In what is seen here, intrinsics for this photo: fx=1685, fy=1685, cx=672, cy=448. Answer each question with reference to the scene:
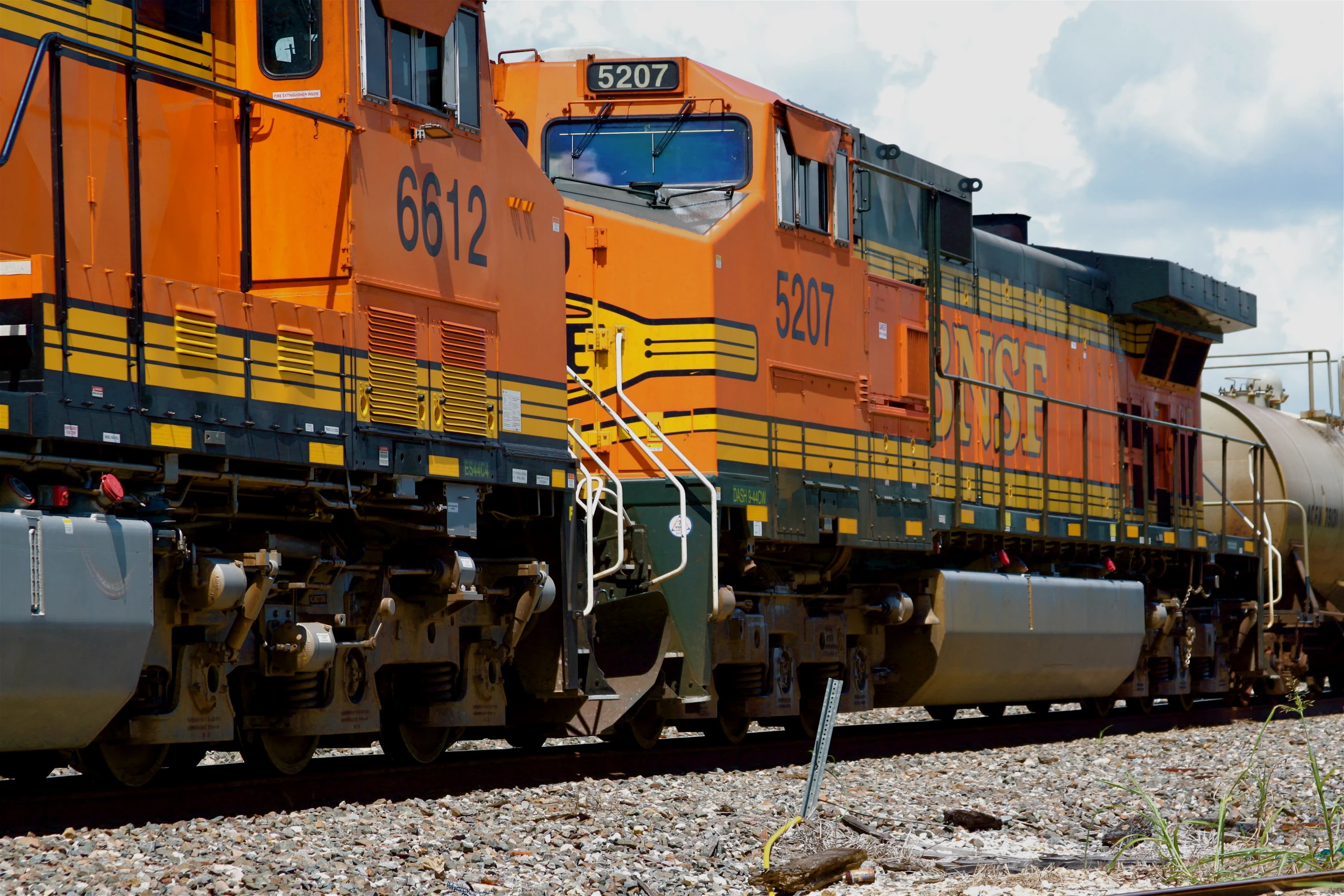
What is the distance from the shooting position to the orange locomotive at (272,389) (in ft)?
21.1

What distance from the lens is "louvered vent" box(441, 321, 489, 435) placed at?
8.59 metres

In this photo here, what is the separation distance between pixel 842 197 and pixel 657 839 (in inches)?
245

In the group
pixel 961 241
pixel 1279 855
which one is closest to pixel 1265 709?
pixel 961 241

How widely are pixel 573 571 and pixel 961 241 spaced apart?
5965mm

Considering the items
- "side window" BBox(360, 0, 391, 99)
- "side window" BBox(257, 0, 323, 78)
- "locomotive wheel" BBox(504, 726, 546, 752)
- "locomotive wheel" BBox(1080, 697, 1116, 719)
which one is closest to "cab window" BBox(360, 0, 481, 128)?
"side window" BBox(360, 0, 391, 99)

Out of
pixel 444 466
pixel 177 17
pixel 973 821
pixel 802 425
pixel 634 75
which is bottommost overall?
pixel 973 821

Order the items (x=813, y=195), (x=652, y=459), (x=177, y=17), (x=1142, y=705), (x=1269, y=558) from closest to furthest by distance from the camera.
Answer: (x=177, y=17) → (x=652, y=459) → (x=813, y=195) → (x=1142, y=705) → (x=1269, y=558)

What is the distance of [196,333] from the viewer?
698 centimetres

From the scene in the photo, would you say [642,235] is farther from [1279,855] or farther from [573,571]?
[1279,855]

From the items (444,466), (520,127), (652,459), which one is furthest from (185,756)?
(520,127)

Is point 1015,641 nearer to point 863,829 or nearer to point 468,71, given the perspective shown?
point 863,829

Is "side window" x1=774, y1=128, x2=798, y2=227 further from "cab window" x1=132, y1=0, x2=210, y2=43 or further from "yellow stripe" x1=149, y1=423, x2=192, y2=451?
"yellow stripe" x1=149, y1=423, x2=192, y2=451

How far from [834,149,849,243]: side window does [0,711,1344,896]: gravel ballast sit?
3.85 meters

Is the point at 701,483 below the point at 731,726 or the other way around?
the other way around
